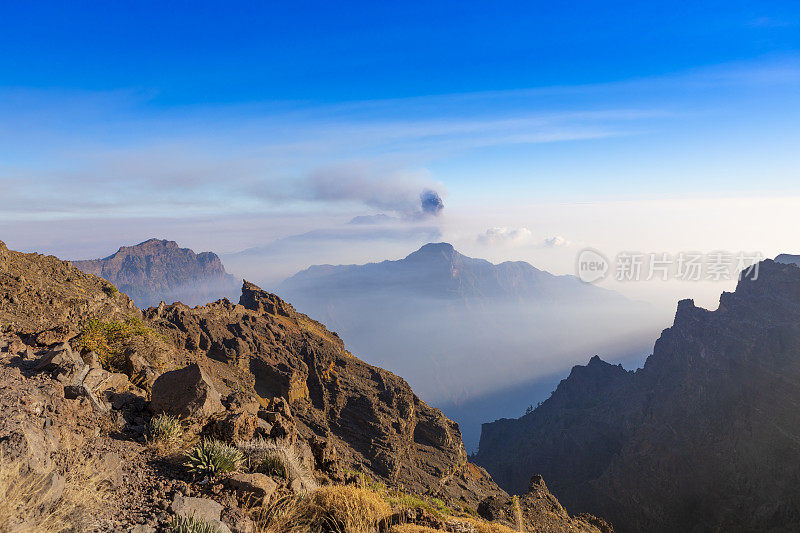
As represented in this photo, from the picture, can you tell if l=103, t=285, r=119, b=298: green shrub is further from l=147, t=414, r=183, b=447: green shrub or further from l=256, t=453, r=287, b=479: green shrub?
l=256, t=453, r=287, b=479: green shrub

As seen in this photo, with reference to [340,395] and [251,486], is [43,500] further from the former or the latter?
[340,395]

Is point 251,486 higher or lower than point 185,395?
lower

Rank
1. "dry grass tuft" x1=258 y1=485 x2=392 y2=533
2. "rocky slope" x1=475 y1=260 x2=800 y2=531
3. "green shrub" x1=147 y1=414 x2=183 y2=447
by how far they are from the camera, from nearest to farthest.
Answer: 1. "dry grass tuft" x1=258 y1=485 x2=392 y2=533
2. "green shrub" x1=147 y1=414 x2=183 y2=447
3. "rocky slope" x1=475 y1=260 x2=800 y2=531

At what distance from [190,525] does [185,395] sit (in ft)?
17.5

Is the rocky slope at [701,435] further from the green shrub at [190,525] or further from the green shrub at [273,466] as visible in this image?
the green shrub at [190,525]

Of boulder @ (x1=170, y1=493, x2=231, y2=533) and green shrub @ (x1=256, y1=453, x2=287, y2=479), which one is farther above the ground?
boulder @ (x1=170, y1=493, x2=231, y2=533)

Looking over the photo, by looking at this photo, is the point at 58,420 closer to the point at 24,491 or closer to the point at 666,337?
the point at 24,491

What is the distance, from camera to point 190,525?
6824 millimetres

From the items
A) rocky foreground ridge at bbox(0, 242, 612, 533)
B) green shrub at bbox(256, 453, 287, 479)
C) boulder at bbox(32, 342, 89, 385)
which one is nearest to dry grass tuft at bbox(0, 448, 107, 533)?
rocky foreground ridge at bbox(0, 242, 612, 533)

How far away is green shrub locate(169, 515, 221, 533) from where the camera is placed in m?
6.71

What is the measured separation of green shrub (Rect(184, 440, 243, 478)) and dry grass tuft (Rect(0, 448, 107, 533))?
1.72 m

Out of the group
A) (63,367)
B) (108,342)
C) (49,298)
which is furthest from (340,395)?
(63,367)

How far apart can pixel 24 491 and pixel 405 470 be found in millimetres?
46943

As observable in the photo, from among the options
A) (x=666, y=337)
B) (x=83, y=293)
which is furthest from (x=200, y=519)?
(x=666, y=337)
